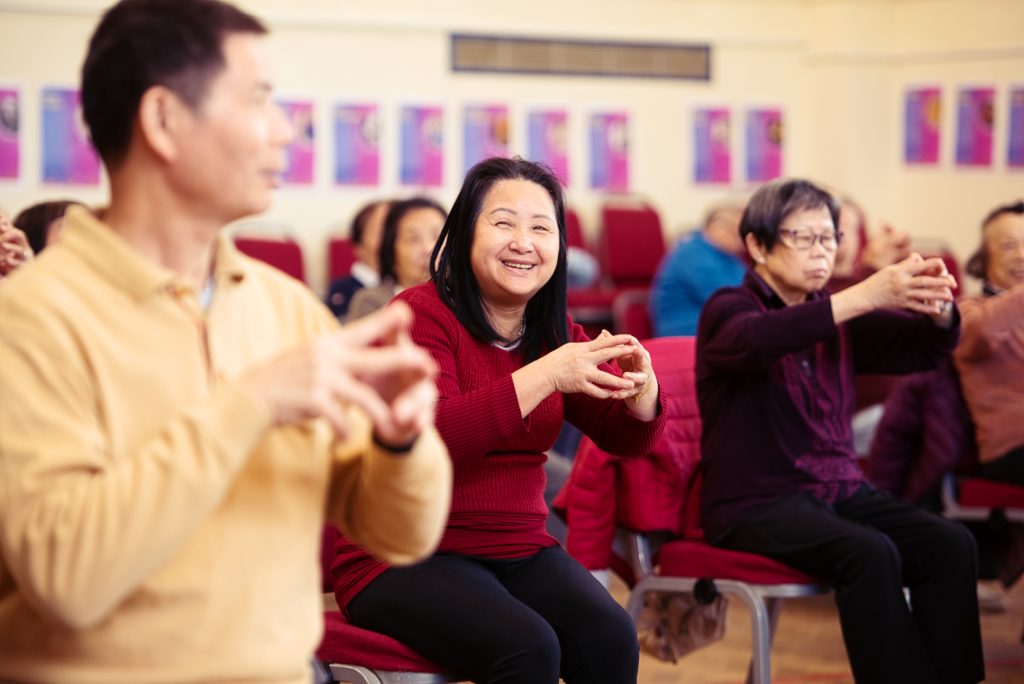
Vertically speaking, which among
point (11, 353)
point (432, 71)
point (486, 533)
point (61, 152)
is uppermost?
point (432, 71)

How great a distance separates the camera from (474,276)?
7.14 feet

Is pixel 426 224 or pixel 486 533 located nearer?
pixel 486 533

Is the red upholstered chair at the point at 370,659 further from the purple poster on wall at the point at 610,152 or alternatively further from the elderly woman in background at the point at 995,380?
the purple poster on wall at the point at 610,152

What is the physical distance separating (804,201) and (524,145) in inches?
184

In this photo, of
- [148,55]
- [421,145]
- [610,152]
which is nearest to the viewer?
[148,55]

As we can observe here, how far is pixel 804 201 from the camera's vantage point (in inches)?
107

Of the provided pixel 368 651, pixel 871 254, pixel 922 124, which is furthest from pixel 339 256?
pixel 368 651

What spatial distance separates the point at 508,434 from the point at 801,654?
1930 millimetres

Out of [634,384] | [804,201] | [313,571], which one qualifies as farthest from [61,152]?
[313,571]

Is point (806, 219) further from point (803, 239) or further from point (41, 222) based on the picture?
point (41, 222)

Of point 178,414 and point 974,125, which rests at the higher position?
point 974,125

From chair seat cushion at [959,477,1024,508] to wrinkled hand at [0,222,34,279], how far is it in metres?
2.41

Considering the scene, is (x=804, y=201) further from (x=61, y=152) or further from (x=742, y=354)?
(x=61, y=152)

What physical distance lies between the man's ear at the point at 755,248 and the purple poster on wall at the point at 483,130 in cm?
445
